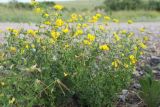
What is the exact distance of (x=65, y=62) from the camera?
4512 millimetres

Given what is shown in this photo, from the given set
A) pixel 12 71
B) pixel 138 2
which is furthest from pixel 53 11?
pixel 138 2

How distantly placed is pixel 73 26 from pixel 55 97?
3.18 ft

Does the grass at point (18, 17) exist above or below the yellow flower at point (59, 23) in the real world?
below

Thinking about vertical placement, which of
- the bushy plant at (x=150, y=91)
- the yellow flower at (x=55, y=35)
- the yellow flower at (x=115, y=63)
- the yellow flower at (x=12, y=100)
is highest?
the yellow flower at (x=55, y=35)

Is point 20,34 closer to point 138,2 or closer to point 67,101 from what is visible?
point 67,101

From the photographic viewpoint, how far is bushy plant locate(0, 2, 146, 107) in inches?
169

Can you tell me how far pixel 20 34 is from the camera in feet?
15.6

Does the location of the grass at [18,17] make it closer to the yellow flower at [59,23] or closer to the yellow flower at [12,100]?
the yellow flower at [59,23]

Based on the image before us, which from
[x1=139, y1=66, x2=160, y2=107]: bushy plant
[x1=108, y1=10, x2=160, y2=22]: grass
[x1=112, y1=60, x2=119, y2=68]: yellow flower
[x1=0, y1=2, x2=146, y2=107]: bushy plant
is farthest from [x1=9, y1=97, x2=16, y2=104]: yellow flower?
[x1=108, y1=10, x2=160, y2=22]: grass

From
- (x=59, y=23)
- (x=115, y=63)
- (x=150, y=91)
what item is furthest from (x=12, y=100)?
(x=150, y=91)

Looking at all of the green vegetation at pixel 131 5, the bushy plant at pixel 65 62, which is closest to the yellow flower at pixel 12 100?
the bushy plant at pixel 65 62

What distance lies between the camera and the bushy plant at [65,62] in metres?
4.28

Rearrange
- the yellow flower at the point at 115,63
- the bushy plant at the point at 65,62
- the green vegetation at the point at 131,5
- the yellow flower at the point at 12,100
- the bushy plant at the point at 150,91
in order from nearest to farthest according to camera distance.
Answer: the yellow flower at the point at 12,100 < the bushy plant at the point at 65,62 < the yellow flower at the point at 115,63 < the bushy plant at the point at 150,91 < the green vegetation at the point at 131,5

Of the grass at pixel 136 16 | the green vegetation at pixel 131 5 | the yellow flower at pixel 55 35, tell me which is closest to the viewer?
the yellow flower at pixel 55 35
